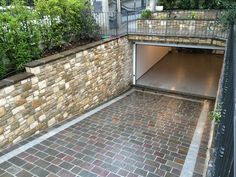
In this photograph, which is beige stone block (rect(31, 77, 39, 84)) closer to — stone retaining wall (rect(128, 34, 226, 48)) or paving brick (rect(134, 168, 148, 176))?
paving brick (rect(134, 168, 148, 176))

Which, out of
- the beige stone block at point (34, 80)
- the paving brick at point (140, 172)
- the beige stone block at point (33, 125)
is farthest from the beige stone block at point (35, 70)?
the paving brick at point (140, 172)

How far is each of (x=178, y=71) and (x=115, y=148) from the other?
8534 millimetres

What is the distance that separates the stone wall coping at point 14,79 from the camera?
4.61 meters

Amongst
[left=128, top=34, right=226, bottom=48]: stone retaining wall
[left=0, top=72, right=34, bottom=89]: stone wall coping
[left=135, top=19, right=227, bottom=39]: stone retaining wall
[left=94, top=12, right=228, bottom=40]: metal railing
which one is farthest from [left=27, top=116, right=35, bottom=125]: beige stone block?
[left=135, top=19, right=227, bottom=39]: stone retaining wall

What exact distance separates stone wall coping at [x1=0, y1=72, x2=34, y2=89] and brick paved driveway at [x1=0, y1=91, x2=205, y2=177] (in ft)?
4.91

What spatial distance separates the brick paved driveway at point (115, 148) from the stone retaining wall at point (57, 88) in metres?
0.58

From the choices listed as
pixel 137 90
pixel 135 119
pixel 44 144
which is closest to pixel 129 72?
pixel 137 90

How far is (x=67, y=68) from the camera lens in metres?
6.36

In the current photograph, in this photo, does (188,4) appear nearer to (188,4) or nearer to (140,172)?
(188,4)

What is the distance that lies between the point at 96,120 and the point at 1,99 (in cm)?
287

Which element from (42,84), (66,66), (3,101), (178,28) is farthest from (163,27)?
(3,101)

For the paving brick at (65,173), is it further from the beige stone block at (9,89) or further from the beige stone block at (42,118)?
the beige stone block at (9,89)

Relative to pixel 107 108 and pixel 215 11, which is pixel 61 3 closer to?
pixel 107 108

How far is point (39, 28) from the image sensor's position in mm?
6199
